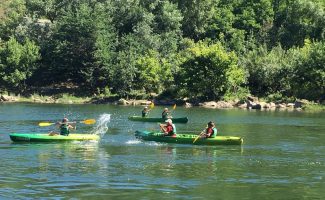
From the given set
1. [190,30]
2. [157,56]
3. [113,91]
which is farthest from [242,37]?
[113,91]

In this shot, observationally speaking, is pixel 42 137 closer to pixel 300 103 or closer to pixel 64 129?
pixel 64 129

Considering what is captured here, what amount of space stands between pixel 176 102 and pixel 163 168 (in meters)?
58.4

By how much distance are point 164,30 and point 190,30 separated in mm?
7623

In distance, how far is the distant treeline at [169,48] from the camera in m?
90.6

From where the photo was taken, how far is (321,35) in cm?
10506

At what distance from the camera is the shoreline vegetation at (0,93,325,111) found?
8462 cm

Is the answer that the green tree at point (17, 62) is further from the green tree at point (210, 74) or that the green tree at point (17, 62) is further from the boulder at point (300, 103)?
the boulder at point (300, 103)

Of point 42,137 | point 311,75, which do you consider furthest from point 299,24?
point 42,137

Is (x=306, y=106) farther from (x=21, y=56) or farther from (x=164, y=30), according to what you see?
(x=21, y=56)

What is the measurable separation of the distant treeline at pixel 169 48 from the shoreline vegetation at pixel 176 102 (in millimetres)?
1860

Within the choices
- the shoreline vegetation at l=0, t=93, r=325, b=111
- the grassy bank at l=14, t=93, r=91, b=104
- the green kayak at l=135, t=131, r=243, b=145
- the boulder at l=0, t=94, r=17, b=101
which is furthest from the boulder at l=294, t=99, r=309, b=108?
the green kayak at l=135, t=131, r=243, b=145

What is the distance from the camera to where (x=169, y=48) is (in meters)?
104

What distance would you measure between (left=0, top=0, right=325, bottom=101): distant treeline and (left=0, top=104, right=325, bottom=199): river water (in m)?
37.8

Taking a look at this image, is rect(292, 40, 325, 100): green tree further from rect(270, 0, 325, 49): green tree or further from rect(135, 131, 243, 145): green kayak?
rect(135, 131, 243, 145): green kayak
